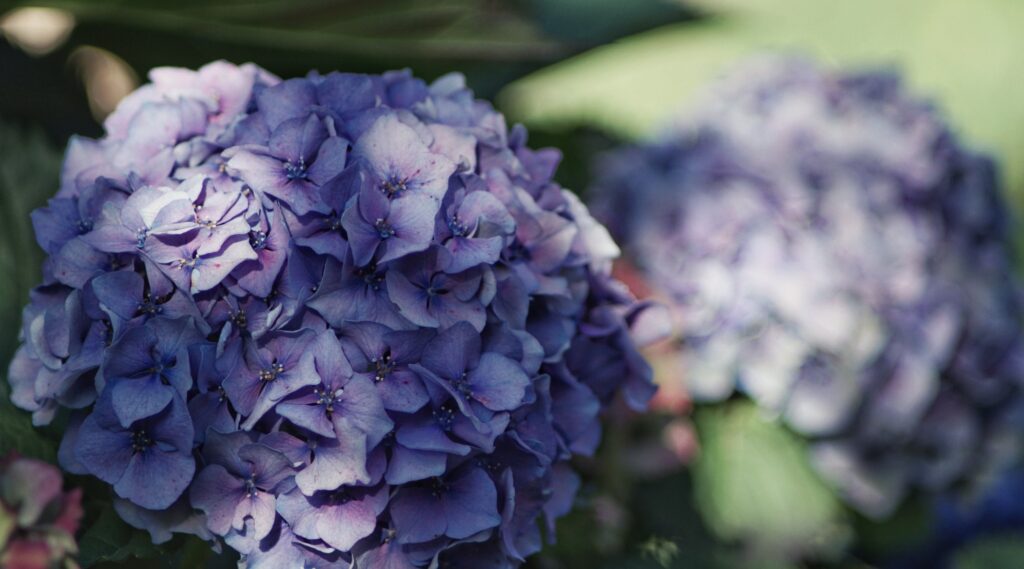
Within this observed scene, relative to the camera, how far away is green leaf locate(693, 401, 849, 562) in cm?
145

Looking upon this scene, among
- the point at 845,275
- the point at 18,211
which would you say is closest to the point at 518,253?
the point at 18,211

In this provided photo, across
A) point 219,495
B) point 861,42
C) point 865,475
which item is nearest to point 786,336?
point 865,475

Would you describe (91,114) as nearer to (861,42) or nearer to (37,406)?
(37,406)

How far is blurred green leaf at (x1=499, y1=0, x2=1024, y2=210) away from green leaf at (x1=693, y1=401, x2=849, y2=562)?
162cm

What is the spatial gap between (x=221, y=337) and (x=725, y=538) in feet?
3.01

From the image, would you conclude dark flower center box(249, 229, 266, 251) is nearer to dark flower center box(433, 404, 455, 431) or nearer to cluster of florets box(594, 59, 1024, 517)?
dark flower center box(433, 404, 455, 431)

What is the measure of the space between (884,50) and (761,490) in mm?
2053

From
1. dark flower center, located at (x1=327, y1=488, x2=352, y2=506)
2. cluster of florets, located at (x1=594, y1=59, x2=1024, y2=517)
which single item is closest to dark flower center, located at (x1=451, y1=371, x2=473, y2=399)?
dark flower center, located at (x1=327, y1=488, x2=352, y2=506)

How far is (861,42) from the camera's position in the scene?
10.2ft

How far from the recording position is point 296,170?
2.61 ft

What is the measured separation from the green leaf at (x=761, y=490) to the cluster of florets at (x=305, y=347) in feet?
2.19

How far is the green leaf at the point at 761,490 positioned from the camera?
1.45 meters

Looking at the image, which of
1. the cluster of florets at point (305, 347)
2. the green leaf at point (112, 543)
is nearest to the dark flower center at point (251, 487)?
the cluster of florets at point (305, 347)

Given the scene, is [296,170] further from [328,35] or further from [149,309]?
[328,35]
